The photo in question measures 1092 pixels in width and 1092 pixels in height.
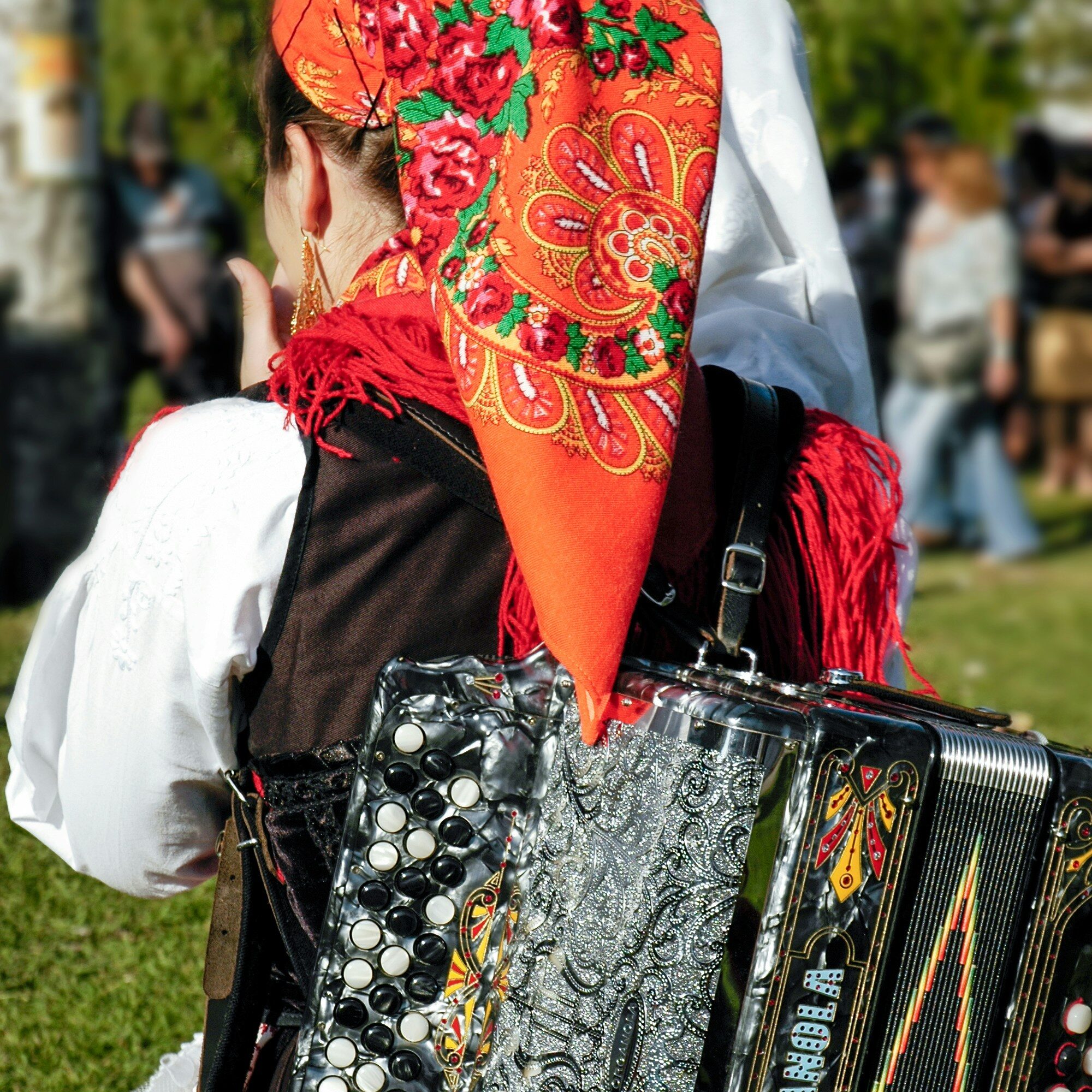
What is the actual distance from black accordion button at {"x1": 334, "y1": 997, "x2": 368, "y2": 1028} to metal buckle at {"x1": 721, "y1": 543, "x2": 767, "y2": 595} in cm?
63

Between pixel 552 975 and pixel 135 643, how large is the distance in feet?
1.95

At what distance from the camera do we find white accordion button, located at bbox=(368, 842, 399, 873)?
156cm

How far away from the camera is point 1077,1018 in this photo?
157 centimetres

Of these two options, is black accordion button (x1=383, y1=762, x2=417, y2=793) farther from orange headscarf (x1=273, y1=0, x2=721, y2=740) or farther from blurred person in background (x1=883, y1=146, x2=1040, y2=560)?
blurred person in background (x1=883, y1=146, x2=1040, y2=560)

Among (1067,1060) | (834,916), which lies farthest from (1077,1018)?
(834,916)

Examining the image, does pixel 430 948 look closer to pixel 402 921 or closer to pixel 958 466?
pixel 402 921

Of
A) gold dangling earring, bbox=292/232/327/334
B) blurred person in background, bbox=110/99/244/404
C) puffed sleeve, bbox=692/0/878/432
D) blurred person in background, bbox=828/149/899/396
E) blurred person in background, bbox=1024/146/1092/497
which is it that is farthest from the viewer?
blurred person in background, bbox=1024/146/1092/497

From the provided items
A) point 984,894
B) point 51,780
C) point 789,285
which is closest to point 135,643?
point 51,780

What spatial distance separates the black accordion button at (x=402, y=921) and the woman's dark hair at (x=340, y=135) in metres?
0.85

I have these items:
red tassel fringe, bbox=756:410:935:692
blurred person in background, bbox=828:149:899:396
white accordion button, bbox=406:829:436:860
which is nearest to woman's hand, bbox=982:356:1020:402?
blurred person in background, bbox=828:149:899:396

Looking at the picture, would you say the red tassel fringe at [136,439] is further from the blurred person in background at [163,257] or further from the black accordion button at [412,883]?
the blurred person in background at [163,257]

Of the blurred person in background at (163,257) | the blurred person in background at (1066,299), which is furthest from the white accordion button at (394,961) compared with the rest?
the blurred person in background at (1066,299)

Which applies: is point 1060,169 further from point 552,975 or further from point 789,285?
point 552,975

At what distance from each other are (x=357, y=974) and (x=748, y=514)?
687 mm
